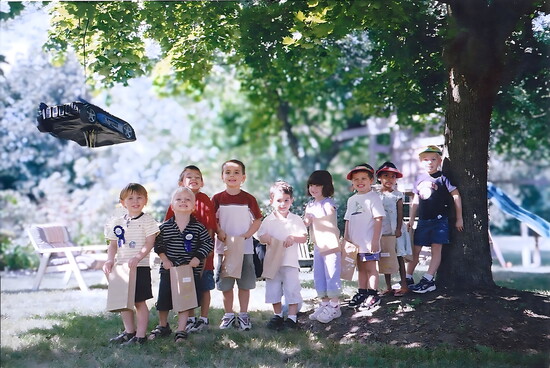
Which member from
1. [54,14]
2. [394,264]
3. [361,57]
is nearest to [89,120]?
[54,14]

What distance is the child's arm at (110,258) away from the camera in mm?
5703

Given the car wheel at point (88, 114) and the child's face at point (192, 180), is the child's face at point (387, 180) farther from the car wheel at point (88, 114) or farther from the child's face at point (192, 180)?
the car wheel at point (88, 114)

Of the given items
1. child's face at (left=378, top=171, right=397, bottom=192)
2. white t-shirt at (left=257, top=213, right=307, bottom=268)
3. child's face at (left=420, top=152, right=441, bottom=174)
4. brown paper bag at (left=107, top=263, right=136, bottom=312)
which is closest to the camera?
brown paper bag at (left=107, top=263, right=136, bottom=312)

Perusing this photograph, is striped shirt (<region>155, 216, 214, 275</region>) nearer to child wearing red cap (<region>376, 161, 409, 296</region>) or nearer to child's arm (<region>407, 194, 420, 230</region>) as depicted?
child wearing red cap (<region>376, 161, 409, 296</region>)

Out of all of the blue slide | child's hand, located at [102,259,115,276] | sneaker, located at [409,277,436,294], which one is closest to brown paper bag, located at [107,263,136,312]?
child's hand, located at [102,259,115,276]

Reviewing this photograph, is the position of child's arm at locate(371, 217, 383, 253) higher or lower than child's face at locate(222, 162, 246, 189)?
lower

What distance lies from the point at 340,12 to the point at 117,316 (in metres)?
3.92

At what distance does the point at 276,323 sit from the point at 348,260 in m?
0.95

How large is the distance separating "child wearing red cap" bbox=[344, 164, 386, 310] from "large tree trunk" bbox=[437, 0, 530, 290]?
0.75 meters

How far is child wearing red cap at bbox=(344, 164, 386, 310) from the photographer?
20.4 feet

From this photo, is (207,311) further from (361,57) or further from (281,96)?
(281,96)

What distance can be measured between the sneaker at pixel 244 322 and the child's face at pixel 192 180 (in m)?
1.33

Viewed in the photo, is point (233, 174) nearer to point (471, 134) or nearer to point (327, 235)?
point (327, 235)

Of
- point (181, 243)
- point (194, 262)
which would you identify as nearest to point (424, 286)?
point (194, 262)
